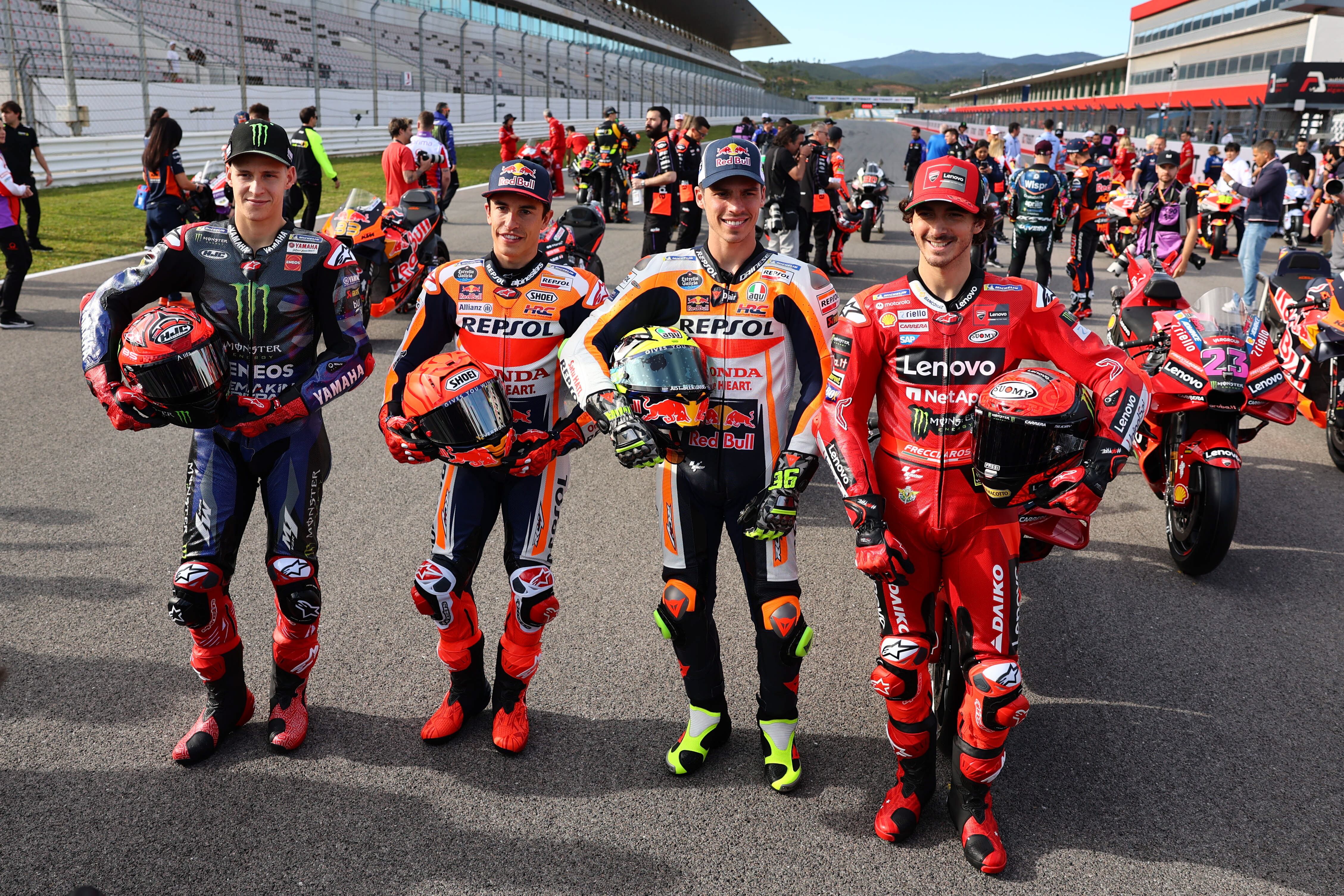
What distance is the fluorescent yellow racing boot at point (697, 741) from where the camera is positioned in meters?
3.69

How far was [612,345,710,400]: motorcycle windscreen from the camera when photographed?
336cm

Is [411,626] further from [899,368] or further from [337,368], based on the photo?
[899,368]

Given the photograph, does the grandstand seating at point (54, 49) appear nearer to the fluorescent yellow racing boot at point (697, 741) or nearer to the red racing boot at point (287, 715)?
the red racing boot at point (287, 715)

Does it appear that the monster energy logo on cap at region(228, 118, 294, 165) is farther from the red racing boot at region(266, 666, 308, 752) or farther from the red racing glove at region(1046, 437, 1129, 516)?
the red racing glove at region(1046, 437, 1129, 516)

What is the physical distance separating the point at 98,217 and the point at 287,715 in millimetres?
15809

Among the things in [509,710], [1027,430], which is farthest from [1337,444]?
[509,710]

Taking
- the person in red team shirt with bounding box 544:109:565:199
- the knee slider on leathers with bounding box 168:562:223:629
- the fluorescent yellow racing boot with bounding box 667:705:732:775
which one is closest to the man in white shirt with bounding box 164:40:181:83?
the person in red team shirt with bounding box 544:109:565:199

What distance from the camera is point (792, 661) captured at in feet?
11.8

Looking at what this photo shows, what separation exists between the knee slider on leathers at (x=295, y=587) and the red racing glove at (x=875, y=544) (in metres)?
2.06

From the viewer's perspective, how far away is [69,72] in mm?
20188

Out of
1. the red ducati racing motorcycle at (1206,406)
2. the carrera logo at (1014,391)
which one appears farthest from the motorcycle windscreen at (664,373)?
the red ducati racing motorcycle at (1206,406)

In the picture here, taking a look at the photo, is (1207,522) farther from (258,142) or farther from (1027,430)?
(258,142)

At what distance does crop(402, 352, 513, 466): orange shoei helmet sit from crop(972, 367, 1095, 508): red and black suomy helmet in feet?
5.42

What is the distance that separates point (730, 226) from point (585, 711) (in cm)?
207
